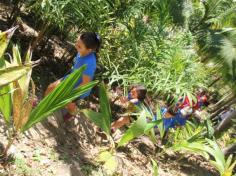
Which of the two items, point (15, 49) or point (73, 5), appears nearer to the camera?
point (15, 49)

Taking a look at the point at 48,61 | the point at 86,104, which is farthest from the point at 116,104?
the point at 48,61

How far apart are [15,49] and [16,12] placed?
3.02 metres

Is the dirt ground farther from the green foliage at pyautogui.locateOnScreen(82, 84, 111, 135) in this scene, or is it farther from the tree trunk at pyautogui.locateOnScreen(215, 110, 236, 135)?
the tree trunk at pyautogui.locateOnScreen(215, 110, 236, 135)

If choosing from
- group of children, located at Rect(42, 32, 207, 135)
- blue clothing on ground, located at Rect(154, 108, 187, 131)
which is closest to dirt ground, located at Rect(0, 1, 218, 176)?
group of children, located at Rect(42, 32, 207, 135)

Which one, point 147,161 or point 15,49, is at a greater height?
point 15,49

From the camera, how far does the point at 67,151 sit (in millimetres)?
4273

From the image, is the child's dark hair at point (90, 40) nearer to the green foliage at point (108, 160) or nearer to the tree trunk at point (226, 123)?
the green foliage at point (108, 160)

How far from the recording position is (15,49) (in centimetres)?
319

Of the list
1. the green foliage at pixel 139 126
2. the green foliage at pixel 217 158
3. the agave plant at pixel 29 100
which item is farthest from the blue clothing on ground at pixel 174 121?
the agave plant at pixel 29 100

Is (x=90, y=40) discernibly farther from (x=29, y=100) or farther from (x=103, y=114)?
(x=29, y=100)

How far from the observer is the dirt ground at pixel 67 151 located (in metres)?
3.67

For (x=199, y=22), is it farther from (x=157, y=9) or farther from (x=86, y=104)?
(x=86, y=104)

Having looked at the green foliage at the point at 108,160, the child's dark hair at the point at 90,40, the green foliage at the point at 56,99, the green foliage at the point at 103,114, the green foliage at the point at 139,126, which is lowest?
the green foliage at the point at 108,160

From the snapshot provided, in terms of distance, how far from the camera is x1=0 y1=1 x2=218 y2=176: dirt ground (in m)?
3.67
